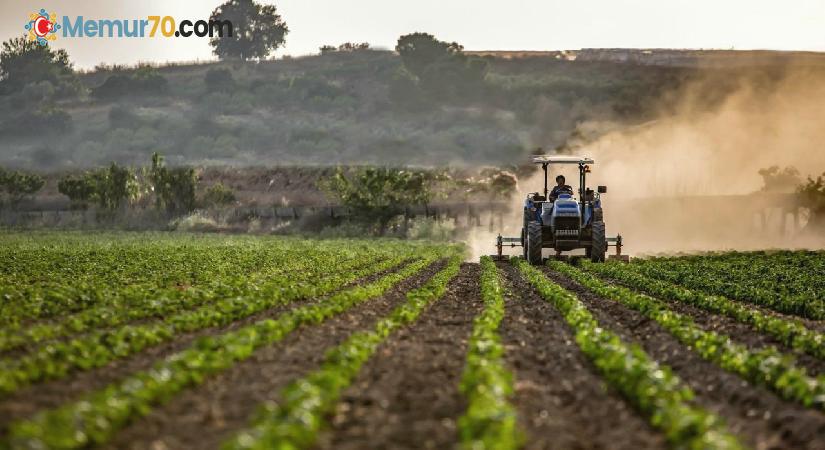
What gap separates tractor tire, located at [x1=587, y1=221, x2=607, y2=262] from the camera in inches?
1475

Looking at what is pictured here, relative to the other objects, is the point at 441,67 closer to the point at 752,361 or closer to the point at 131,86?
the point at 131,86

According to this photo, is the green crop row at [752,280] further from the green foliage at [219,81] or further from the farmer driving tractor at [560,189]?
the green foliage at [219,81]

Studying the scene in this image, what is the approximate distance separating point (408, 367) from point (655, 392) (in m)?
4.05

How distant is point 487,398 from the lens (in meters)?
11.5

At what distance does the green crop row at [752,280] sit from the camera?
25323mm

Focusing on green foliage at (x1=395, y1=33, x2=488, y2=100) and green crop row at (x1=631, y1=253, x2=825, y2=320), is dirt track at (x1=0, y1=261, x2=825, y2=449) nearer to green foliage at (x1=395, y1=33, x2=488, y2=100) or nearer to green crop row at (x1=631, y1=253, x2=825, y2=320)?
green crop row at (x1=631, y1=253, x2=825, y2=320)

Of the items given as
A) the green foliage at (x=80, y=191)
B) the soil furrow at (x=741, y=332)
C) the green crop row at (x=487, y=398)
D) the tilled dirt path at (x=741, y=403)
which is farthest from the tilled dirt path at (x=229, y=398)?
the green foliage at (x=80, y=191)

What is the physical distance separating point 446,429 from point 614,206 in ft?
190

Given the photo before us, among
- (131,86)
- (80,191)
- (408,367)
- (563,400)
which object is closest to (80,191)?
(80,191)

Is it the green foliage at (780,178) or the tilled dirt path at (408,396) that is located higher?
the green foliage at (780,178)

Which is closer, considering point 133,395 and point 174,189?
point 133,395

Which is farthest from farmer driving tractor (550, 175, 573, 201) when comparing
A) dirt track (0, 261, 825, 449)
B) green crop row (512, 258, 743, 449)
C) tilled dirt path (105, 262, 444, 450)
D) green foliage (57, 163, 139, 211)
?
green foliage (57, 163, 139, 211)

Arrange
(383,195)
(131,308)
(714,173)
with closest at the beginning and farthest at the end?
(131,308) < (383,195) < (714,173)

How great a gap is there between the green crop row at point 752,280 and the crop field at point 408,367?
5.2 inches
